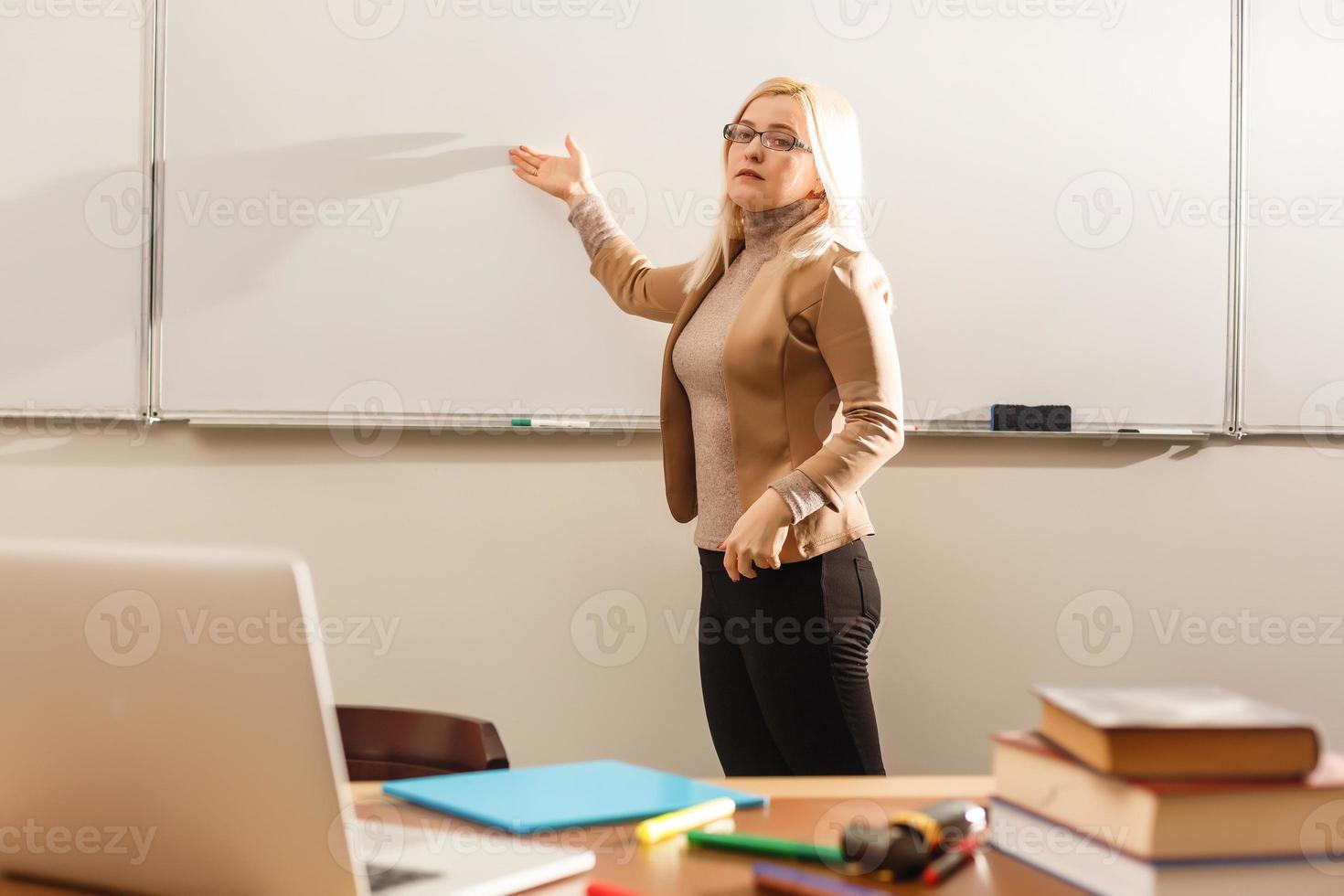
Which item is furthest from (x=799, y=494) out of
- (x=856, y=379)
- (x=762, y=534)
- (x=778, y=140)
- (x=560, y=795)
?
(x=560, y=795)

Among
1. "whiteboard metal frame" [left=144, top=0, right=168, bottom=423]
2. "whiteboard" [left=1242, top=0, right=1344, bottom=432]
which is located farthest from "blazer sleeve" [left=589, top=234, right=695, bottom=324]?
"whiteboard" [left=1242, top=0, right=1344, bottom=432]

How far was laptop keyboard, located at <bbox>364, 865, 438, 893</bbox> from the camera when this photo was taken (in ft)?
2.39

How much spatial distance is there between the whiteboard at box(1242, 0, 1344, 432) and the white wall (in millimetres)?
117

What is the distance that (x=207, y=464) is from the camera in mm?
2215

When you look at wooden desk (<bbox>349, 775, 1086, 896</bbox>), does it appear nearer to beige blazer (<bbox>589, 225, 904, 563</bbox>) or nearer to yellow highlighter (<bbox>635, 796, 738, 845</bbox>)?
yellow highlighter (<bbox>635, 796, 738, 845</bbox>)

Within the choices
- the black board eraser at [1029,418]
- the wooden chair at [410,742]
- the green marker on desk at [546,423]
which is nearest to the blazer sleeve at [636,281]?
the green marker on desk at [546,423]

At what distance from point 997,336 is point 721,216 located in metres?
0.71

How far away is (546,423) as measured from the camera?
7.34 ft

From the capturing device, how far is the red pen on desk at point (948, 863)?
78cm

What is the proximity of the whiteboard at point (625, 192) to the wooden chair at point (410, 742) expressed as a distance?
0.95 meters

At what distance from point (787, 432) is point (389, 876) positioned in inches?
44.5

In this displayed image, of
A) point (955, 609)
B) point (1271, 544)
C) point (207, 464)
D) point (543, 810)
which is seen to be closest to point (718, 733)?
point (955, 609)

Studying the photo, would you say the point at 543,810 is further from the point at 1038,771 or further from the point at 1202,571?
the point at 1202,571

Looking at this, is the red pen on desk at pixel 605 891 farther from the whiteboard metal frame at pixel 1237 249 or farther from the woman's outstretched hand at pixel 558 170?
A: the whiteboard metal frame at pixel 1237 249
